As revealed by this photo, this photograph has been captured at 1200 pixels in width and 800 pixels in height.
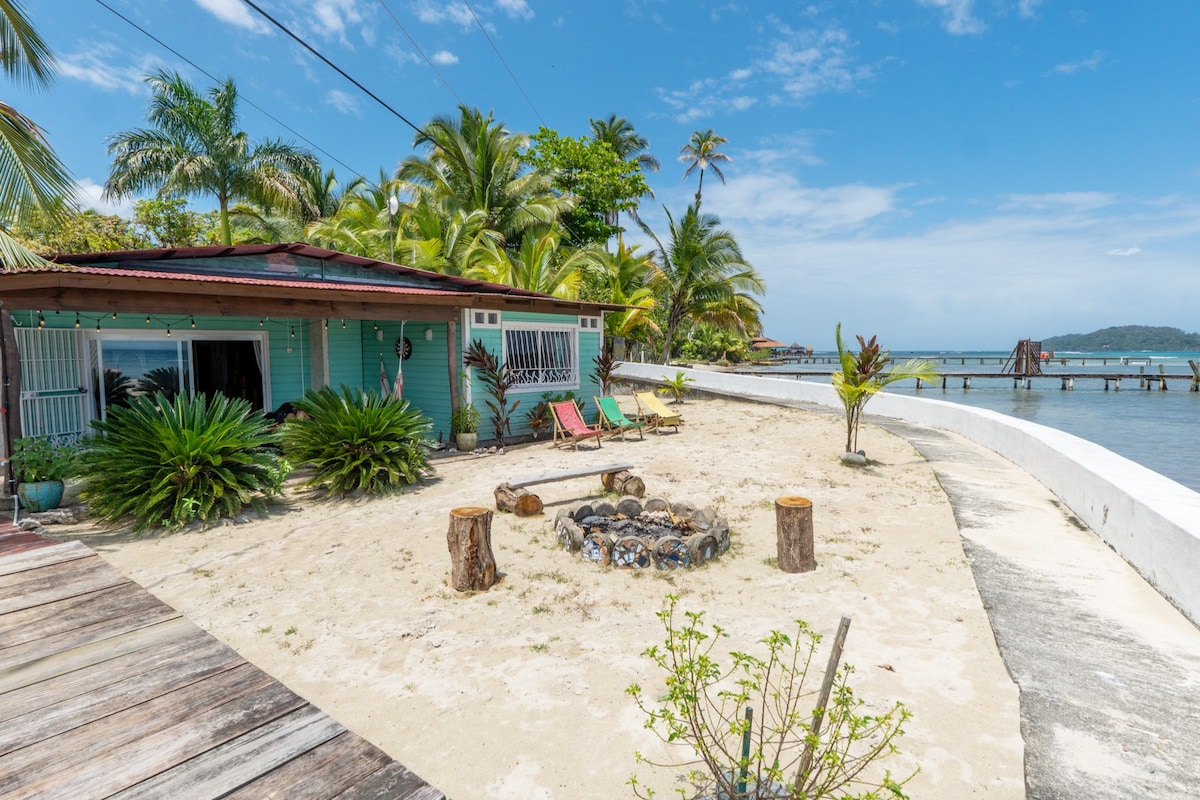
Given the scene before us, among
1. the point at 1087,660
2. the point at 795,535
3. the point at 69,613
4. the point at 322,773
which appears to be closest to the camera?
the point at 322,773

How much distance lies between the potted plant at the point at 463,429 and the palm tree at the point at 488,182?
15.0 metres

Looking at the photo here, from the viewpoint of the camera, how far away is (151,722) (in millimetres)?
2182

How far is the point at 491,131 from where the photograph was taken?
965 inches

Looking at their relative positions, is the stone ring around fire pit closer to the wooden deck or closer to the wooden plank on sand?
the wooden plank on sand

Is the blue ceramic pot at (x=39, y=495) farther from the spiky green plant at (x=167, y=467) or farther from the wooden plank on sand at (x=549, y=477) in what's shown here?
the wooden plank on sand at (x=549, y=477)

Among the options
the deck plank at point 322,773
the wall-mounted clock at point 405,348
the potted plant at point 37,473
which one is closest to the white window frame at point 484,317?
the wall-mounted clock at point 405,348

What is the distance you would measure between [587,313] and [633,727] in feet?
35.2

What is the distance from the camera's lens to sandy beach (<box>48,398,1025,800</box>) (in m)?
2.95

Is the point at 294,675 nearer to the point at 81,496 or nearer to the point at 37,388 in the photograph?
the point at 81,496

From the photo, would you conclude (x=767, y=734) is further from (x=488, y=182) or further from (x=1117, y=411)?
(x=1117, y=411)

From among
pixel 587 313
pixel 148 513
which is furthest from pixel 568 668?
pixel 587 313

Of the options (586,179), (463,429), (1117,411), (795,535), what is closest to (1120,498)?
(795,535)

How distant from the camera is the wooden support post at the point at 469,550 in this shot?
15.8ft

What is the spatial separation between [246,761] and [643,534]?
4271mm
